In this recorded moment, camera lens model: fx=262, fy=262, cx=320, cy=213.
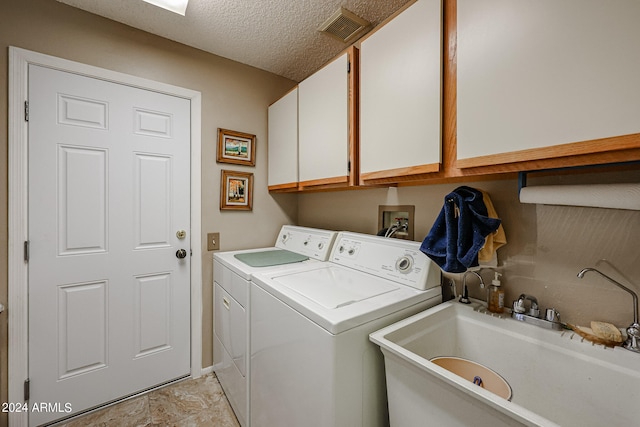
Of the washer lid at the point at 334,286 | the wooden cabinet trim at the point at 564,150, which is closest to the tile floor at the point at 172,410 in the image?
the washer lid at the point at 334,286

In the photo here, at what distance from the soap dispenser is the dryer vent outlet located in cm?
158

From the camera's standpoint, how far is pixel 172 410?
166 cm

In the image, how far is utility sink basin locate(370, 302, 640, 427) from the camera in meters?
0.69

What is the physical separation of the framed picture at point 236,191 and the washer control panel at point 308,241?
1.27 ft

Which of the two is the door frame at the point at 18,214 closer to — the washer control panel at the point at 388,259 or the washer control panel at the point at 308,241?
the washer control panel at the point at 308,241

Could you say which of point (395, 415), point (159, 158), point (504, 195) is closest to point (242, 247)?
point (159, 158)

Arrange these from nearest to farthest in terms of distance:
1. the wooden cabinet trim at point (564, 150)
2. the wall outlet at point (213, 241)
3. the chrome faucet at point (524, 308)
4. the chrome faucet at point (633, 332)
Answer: the wooden cabinet trim at point (564, 150), the chrome faucet at point (633, 332), the chrome faucet at point (524, 308), the wall outlet at point (213, 241)

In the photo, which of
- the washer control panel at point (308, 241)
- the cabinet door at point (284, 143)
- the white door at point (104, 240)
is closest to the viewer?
the white door at point (104, 240)

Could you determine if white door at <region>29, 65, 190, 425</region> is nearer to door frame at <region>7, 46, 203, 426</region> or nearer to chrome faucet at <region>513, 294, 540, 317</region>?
door frame at <region>7, 46, 203, 426</region>

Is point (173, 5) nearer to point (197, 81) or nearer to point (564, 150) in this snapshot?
point (197, 81)

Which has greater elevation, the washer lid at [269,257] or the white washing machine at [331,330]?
the washer lid at [269,257]

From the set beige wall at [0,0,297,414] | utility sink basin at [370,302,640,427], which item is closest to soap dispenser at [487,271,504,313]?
utility sink basin at [370,302,640,427]

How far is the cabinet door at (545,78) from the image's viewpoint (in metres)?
0.65

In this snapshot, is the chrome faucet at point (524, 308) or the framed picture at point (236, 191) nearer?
the chrome faucet at point (524, 308)
